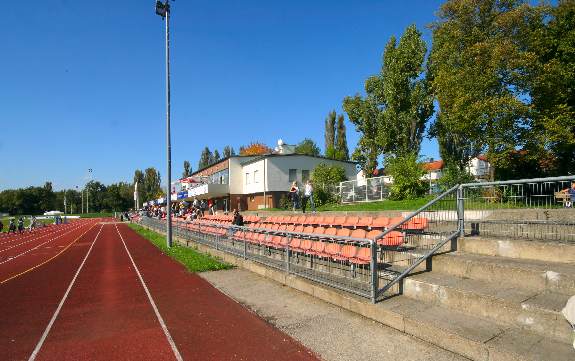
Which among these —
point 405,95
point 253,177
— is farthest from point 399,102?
point 253,177

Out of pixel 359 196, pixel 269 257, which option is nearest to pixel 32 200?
pixel 359 196

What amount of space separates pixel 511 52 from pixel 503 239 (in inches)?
507

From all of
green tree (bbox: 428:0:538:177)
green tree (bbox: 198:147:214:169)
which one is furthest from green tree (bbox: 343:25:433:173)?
→ green tree (bbox: 198:147:214:169)

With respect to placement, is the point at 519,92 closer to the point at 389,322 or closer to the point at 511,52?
the point at 511,52

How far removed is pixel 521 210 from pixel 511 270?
162cm

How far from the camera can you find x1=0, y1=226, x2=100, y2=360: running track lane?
6027 millimetres

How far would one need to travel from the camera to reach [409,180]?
20.8 meters

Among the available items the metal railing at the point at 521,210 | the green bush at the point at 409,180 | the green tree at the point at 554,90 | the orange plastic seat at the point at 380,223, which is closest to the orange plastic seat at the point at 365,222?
the orange plastic seat at the point at 380,223

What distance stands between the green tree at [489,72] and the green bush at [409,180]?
3.41m

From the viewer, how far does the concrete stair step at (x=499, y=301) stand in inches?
173

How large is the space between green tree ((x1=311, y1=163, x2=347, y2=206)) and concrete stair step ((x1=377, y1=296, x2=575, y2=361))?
2111 centimetres

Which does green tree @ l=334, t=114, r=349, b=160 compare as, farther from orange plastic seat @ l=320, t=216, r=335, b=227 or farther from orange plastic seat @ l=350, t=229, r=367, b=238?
orange plastic seat @ l=350, t=229, r=367, b=238

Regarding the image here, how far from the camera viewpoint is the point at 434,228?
308 inches

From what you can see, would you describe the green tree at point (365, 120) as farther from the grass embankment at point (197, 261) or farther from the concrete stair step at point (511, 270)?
the concrete stair step at point (511, 270)
